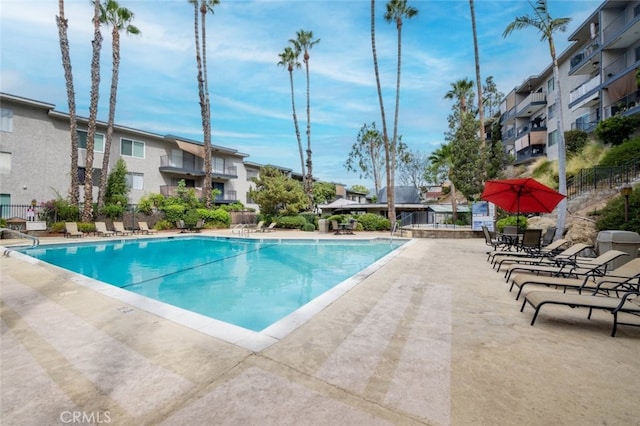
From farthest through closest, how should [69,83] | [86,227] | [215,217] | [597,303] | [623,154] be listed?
[215,217]
[69,83]
[86,227]
[623,154]
[597,303]

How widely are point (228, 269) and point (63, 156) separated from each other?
20115 millimetres

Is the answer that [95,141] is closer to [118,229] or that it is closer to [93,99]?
[93,99]

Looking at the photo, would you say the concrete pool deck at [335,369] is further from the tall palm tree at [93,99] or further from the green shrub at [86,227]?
the tall palm tree at [93,99]

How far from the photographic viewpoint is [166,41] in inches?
609

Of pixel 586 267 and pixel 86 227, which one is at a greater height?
pixel 86 227

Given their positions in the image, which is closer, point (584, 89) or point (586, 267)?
point (586, 267)

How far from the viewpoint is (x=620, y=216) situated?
8375 mm

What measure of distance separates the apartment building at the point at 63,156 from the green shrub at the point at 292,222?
11.1 m

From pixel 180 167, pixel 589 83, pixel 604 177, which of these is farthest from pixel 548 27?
pixel 180 167

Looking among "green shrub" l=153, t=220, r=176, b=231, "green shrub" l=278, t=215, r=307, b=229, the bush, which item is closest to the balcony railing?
the bush

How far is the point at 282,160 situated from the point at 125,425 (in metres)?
43.7

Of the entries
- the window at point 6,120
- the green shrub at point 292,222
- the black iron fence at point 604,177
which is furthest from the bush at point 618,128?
the window at point 6,120

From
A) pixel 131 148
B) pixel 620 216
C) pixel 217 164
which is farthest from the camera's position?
pixel 217 164

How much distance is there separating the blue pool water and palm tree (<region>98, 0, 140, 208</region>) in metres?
7.55
